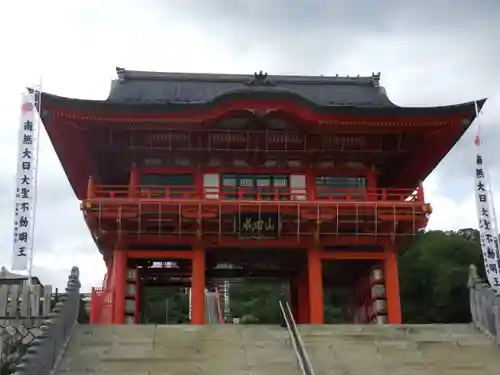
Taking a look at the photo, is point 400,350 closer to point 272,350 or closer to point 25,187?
point 272,350

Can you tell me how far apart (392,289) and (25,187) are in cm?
1240

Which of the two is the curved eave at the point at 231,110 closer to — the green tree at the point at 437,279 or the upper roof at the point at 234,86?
the upper roof at the point at 234,86

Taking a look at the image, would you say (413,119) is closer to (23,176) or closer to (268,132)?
(268,132)

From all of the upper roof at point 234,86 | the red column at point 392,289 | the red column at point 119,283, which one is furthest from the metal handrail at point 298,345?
the upper roof at point 234,86

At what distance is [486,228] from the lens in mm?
21734

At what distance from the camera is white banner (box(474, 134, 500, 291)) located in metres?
21.2

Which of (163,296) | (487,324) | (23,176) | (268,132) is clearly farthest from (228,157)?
(163,296)

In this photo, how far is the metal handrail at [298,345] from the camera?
540 inches


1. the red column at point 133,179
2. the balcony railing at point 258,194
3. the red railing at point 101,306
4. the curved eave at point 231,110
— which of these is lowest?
the red railing at point 101,306

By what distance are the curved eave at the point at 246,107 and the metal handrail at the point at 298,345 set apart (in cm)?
744

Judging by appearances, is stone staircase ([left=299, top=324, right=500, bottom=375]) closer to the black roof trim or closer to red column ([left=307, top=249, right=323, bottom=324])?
red column ([left=307, top=249, right=323, bottom=324])

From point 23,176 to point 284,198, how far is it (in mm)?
8722

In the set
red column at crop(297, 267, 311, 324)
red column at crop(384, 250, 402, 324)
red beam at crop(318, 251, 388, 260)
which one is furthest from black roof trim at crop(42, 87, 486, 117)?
red column at crop(297, 267, 311, 324)

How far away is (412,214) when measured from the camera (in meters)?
22.1
